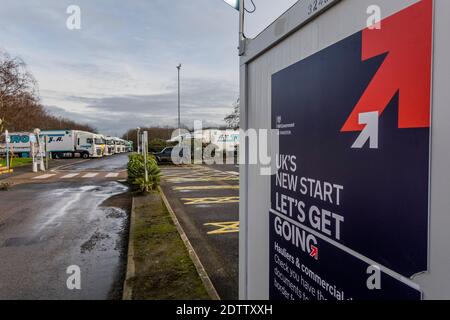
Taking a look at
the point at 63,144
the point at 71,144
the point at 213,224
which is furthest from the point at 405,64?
the point at 63,144

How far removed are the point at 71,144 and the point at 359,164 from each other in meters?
47.7

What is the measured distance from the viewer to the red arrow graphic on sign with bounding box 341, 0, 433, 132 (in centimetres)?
121

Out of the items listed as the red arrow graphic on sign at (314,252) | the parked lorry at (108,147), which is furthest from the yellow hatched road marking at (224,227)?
the parked lorry at (108,147)

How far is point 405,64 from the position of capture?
1292 millimetres

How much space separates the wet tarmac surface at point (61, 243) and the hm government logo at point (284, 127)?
12.4 feet

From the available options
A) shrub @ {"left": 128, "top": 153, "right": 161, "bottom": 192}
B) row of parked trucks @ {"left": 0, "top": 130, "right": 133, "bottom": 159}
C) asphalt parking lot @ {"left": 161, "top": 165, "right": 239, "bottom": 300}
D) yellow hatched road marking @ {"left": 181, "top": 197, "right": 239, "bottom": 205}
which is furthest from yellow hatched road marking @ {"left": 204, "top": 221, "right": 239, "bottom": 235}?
row of parked trucks @ {"left": 0, "top": 130, "right": 133, "bottom": 159}

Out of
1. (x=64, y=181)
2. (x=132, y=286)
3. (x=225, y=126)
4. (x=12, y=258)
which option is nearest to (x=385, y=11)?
(x=132, y=286)

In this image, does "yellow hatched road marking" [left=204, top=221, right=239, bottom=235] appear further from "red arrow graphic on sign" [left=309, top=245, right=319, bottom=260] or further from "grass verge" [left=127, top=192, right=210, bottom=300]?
"red arrow graphic on sign" [left=309, top=245, right=319, bottom=260]

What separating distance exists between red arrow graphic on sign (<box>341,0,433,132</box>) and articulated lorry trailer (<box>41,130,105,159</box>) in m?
47.5

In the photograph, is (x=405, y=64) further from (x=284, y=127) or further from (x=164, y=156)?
(x=164, y=156)

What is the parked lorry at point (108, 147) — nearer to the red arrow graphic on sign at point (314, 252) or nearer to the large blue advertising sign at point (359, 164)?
the large blue advertising sign at point (359, 164)

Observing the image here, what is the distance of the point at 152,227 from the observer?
329 inches

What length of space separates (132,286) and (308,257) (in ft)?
12.0

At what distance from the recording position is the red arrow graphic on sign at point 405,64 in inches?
47.7
